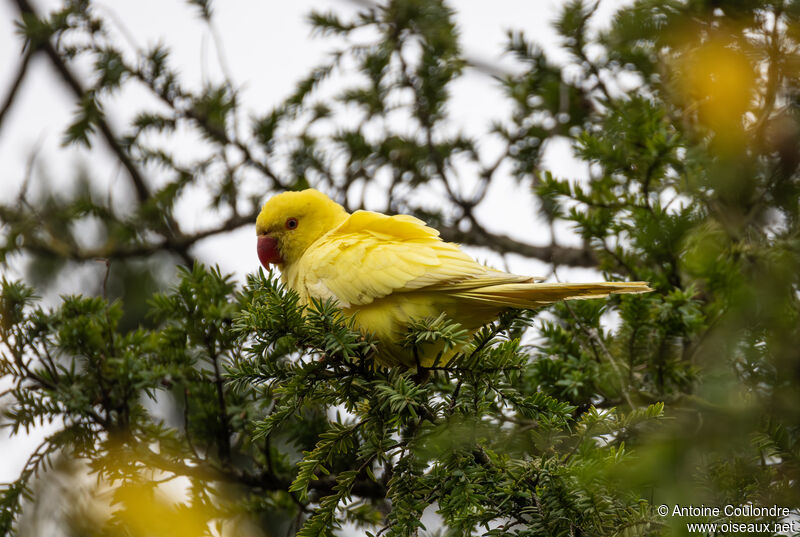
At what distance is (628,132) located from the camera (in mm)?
2834

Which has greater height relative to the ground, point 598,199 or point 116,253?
point 116,253

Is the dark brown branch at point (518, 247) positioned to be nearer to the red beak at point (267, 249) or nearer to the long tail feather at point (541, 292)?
the red beak at point (267, 249)

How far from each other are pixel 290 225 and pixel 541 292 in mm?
1478

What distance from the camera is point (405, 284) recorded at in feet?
8.09

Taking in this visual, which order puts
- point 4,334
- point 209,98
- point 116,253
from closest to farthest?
point 4,334
point 209,98
point 116,253

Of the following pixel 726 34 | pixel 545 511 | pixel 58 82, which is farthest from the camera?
pixel 58 82

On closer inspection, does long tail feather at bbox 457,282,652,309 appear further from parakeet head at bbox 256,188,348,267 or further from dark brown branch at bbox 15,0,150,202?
dark brown branch at bbox 15,0,150,202

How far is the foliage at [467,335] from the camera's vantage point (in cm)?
192

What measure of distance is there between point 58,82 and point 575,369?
4241 millimetres

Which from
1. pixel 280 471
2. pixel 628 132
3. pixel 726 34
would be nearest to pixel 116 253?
pixel 280 471

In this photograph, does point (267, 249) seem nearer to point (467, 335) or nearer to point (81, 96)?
point (467, 335)

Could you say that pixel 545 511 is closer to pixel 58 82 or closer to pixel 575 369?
pixel 575 369
